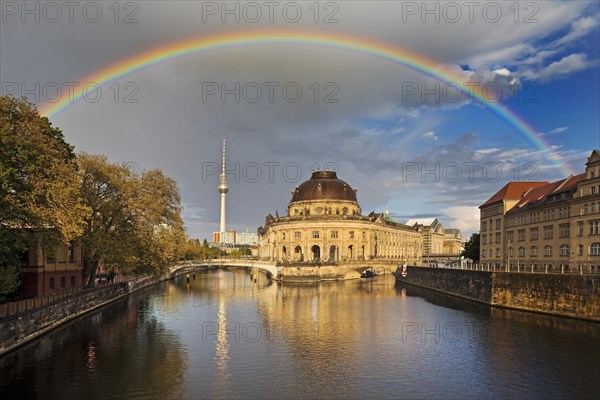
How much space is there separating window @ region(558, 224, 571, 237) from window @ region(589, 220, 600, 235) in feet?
19.1

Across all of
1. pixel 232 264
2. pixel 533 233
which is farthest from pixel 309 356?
pixel 232 264

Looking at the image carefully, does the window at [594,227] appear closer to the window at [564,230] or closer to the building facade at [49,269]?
the window at [564,230]

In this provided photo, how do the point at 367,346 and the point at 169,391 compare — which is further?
the point at 367,346

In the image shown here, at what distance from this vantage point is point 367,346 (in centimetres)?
4375

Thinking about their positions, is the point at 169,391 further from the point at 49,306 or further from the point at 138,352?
the point at 49,306

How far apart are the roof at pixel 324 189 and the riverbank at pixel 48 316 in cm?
8040

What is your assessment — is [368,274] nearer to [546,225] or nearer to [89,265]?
[546,225]

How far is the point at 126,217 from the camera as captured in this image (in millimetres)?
68750

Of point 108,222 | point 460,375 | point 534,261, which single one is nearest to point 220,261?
point 108,222

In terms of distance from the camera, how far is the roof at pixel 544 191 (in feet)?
256

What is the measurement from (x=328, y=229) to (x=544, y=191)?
59.6 meters

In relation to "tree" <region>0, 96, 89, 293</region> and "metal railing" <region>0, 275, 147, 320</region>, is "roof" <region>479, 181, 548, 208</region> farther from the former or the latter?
"tree" <region>0, 96, 89, 293</region>

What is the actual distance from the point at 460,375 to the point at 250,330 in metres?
24.1

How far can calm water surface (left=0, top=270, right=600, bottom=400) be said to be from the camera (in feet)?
103
